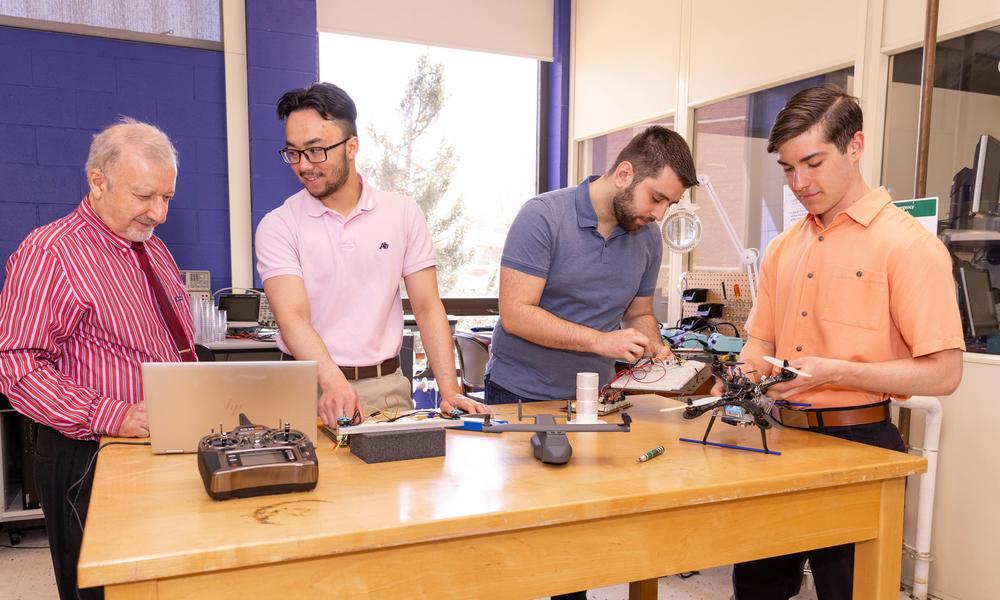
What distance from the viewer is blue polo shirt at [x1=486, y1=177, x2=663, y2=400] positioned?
2.02 m

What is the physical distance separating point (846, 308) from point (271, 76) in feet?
12.3

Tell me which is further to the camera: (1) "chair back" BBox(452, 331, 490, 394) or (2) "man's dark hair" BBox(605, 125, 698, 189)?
(1) "chair back" BBox(452, 331, 490, 394)

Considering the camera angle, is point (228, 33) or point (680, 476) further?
point (228, 33)

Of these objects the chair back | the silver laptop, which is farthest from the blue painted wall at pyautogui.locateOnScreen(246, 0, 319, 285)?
the silver laptop

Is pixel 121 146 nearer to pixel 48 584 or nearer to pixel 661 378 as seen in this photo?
pixel 661 378

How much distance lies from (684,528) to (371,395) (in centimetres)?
100

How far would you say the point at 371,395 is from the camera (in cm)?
191

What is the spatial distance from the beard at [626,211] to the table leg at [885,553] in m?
0.97

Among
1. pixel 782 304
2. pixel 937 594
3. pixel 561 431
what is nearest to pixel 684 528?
pixel 561 431

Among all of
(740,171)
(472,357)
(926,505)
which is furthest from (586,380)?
(740,171)

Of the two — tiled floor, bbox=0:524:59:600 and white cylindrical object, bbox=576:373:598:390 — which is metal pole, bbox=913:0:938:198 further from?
tiled floor, bbox=0:524:59:600

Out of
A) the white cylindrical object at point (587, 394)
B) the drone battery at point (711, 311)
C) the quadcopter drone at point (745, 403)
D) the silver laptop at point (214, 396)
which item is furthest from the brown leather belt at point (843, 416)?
the drone battery at point (711, 311)

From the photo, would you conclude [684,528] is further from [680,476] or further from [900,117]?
[900,117]

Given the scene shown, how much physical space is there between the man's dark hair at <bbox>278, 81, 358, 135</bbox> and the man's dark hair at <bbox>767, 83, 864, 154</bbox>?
3.69 feet
